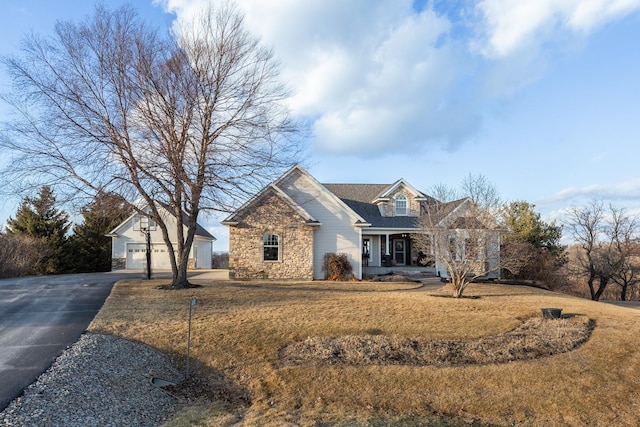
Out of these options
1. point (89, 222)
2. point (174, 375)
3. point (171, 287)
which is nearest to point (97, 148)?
point (171, 287)

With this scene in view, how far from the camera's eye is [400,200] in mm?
27906

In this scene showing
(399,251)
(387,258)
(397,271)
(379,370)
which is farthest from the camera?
(399,251)

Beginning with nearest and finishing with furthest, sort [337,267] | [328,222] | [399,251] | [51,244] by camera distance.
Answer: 1. [337,267]
2. [328,222]
3. [399,251]
4. [51,244]

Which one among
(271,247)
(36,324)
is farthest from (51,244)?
(36,324)

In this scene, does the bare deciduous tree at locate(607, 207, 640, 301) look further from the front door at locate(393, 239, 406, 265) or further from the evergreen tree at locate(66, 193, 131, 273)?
the evergreen tree at locate(66, 193, 131, 273)

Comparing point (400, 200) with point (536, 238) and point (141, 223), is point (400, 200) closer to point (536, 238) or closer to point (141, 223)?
point (536, 238)

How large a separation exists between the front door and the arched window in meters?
2.15

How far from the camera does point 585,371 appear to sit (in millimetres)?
8633

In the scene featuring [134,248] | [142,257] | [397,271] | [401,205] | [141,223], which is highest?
[401,205]

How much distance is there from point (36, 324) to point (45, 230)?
81.0ft

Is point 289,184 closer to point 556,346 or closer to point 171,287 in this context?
point 171,287

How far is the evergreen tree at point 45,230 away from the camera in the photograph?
30969 mm

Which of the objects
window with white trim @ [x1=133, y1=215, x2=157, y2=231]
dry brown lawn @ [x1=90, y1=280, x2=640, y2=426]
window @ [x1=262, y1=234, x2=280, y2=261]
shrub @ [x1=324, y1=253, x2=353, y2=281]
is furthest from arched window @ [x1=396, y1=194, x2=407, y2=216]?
window with white trim @ [x1=133, y1=215, x2=157, y2=231]

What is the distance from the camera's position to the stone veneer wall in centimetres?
2262
